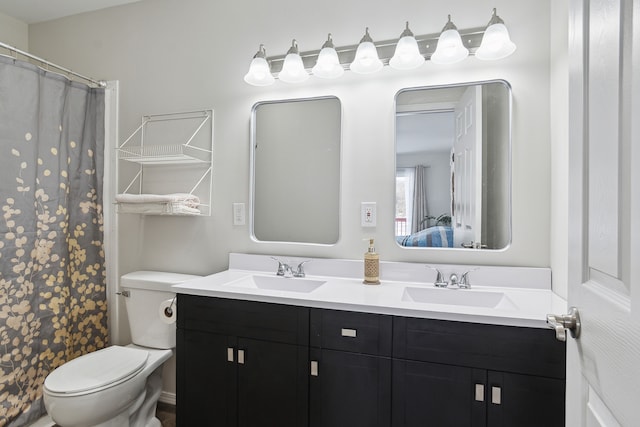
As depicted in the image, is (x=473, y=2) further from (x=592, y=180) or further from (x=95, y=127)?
(x=95, y=127)

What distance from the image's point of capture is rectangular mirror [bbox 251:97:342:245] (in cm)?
187

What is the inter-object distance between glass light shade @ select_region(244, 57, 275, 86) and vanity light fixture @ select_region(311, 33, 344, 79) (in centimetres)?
27

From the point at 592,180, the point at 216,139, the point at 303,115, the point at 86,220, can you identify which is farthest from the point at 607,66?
the point at 86,220

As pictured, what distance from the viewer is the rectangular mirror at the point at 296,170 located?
187 cm

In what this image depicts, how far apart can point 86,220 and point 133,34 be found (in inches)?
48.1

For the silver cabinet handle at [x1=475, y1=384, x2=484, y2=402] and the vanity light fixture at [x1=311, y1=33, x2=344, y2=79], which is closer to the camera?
the silver cabinet handle at [x1=475, y1=384, x2=484, y2=402]

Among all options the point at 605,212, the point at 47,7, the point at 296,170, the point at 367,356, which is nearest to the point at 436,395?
the point at 367,356

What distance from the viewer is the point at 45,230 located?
1871mm

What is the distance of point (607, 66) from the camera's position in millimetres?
608

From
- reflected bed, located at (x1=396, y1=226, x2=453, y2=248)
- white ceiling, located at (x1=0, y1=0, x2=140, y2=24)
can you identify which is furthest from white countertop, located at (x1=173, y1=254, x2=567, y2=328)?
white ceiling, located at (x1=0, y1=0, x2=140, y2=24)

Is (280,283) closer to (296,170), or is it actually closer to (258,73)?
(296,170)

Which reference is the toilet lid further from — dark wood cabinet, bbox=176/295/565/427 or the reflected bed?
the reflected bed

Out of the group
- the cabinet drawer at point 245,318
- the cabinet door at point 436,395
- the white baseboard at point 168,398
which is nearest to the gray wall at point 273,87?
the cabinet drawer at point 245,318

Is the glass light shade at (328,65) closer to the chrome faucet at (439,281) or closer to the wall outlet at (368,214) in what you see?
the wall outlet at (368,214)
